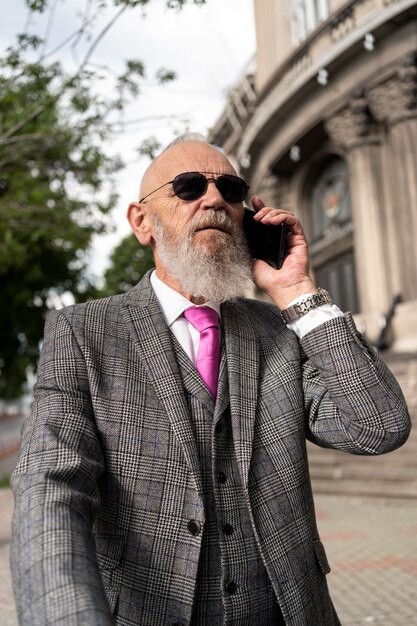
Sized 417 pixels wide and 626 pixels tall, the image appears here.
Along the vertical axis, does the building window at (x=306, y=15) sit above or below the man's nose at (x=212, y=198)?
above

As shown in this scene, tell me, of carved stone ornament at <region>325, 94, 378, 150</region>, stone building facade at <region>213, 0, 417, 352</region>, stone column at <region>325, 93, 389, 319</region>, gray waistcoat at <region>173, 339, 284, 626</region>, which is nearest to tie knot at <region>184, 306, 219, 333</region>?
gray waistcoat at <region>173, 339, 284, 626</region>

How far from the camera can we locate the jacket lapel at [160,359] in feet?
6.81

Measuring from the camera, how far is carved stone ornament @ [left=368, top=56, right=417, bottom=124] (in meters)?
16.1

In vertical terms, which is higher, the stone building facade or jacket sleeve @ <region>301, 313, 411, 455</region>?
the stone building facade

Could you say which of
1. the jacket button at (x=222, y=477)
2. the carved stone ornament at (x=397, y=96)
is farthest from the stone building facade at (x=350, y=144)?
the jacket button at (x=222, y=477)

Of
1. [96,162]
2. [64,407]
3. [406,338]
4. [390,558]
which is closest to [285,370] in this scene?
[64,407]

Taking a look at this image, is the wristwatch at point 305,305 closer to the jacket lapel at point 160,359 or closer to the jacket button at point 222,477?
the jacket lapel at point 160,359

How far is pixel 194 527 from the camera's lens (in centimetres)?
200

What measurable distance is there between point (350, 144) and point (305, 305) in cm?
1714

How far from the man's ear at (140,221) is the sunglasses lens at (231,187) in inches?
12.2

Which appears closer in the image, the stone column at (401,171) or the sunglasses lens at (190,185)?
the sunglasses lens at (190,185)

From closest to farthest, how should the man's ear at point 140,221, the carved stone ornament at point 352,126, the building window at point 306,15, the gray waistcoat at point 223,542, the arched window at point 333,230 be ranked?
the gray waistcoat at point 223,542 < the man's ear at point 140,221 < the carved stone ornament at point 352,126 < the arched window at point 333,230 < the building window at point 306,15

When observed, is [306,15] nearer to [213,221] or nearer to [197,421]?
[213,221]

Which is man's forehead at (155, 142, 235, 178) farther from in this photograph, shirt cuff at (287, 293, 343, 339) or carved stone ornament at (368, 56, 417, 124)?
carved stone ornament at (368, 56, 417, 124)
